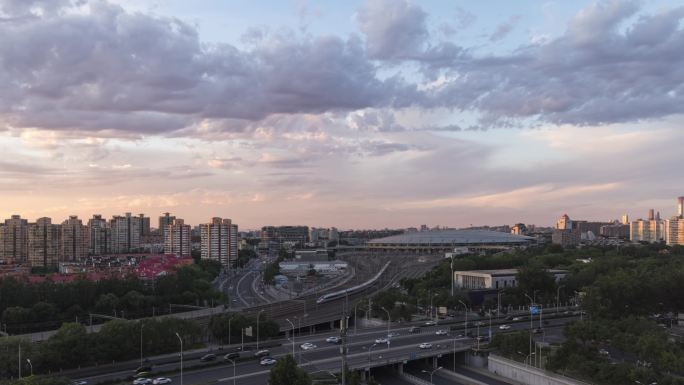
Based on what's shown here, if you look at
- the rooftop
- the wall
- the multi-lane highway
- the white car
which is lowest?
the wall

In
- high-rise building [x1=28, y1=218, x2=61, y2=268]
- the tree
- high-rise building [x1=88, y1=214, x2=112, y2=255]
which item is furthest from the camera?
high-rise building [x1=88, y1=214, x2=112, y2=255]

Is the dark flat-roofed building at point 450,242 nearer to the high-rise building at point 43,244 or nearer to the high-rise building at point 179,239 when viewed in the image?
the high-rise building at point 179,239

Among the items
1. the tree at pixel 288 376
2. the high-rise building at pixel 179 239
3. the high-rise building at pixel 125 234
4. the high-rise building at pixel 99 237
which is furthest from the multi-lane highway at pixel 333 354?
the high-rise building at pixel 125 234

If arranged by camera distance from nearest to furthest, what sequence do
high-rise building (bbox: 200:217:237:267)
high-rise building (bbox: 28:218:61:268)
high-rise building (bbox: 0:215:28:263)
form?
high-rise building (bbox: 28:218:61:268) → high-rise building (bbox: 0:215:28:263) → high-rise building (bbox: 200:217:237:267)

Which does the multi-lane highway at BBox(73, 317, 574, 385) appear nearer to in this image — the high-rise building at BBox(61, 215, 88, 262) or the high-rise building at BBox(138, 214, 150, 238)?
the high-rise building at BBox(61, 215, 88, 262)

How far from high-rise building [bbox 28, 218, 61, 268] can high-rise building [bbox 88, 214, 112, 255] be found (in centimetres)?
2981

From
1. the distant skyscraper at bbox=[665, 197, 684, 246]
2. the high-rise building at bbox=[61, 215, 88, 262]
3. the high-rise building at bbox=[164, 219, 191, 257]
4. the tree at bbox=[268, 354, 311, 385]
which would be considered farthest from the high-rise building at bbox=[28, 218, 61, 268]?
the distant skyscraper at bbox=[665, 197, 684, 246]

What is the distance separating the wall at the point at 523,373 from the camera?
1107 inches

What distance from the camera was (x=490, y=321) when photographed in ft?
143

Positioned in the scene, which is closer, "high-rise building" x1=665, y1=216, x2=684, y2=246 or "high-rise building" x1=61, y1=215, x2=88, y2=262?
"high-rise building" x1=61, y1=215, x2=88, y2=262

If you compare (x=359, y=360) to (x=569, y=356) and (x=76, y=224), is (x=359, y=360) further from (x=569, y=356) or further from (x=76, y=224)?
(x=76, y=224)

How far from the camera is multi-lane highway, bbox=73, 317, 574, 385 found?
27562 mm

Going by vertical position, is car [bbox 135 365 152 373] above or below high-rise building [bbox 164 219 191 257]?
below

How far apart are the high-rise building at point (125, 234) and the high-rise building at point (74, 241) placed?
1448 inches
